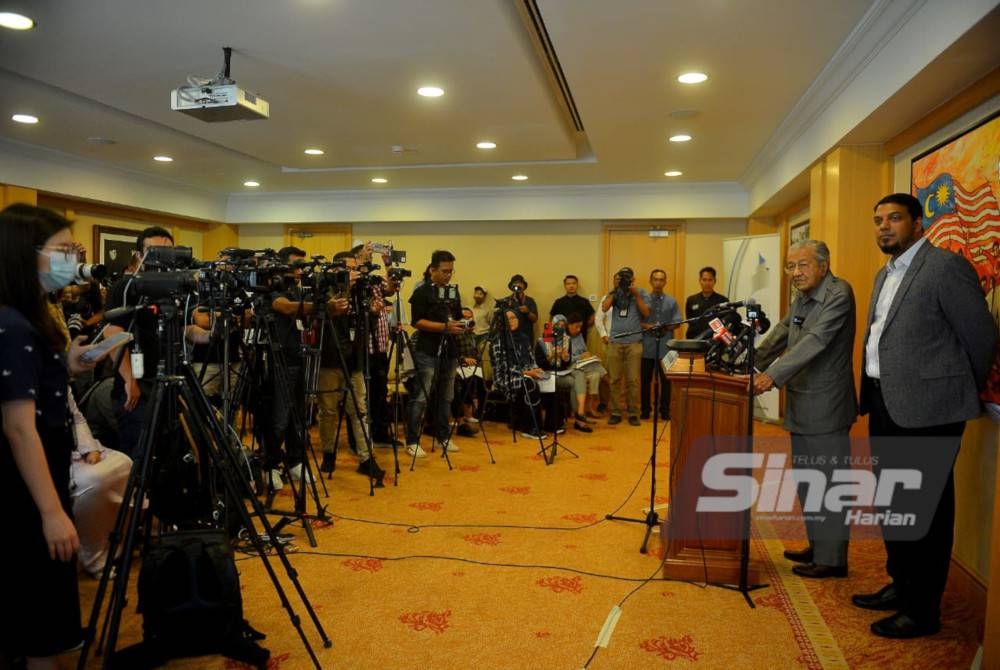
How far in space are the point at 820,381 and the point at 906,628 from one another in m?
0.95

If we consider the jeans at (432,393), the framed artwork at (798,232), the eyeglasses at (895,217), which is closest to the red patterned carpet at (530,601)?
the jeans at (432,393)

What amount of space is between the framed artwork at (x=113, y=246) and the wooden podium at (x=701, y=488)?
665 cm

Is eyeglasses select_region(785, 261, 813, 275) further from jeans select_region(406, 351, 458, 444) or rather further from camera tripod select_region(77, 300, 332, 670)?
jeans select_region(406, 351, 458, 444)

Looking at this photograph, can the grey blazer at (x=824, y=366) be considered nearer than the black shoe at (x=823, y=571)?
Yes

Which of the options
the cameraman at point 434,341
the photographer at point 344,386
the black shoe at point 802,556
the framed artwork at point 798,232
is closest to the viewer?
the black shoe at point 802,556

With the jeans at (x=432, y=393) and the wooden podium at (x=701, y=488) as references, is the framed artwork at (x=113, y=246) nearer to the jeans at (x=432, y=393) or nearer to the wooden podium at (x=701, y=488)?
the jeans at (x=432, y=393)

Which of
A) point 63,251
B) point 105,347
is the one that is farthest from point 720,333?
point 63,251

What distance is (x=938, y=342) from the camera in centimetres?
223

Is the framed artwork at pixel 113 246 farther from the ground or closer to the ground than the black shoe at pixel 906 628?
farther from the ground

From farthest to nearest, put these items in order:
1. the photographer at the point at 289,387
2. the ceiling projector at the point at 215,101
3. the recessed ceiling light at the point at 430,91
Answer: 1. the recessed ceiling light at the point at 430,91
2. the photographer at the point at 289,387
3. the ceiling projector at the point at 215,101

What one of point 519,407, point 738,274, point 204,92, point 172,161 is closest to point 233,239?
point 172,161

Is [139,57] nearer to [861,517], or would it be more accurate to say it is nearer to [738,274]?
[861,517]

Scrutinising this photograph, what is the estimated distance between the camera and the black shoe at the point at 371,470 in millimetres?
4035

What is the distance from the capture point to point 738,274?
6719 millimetres
